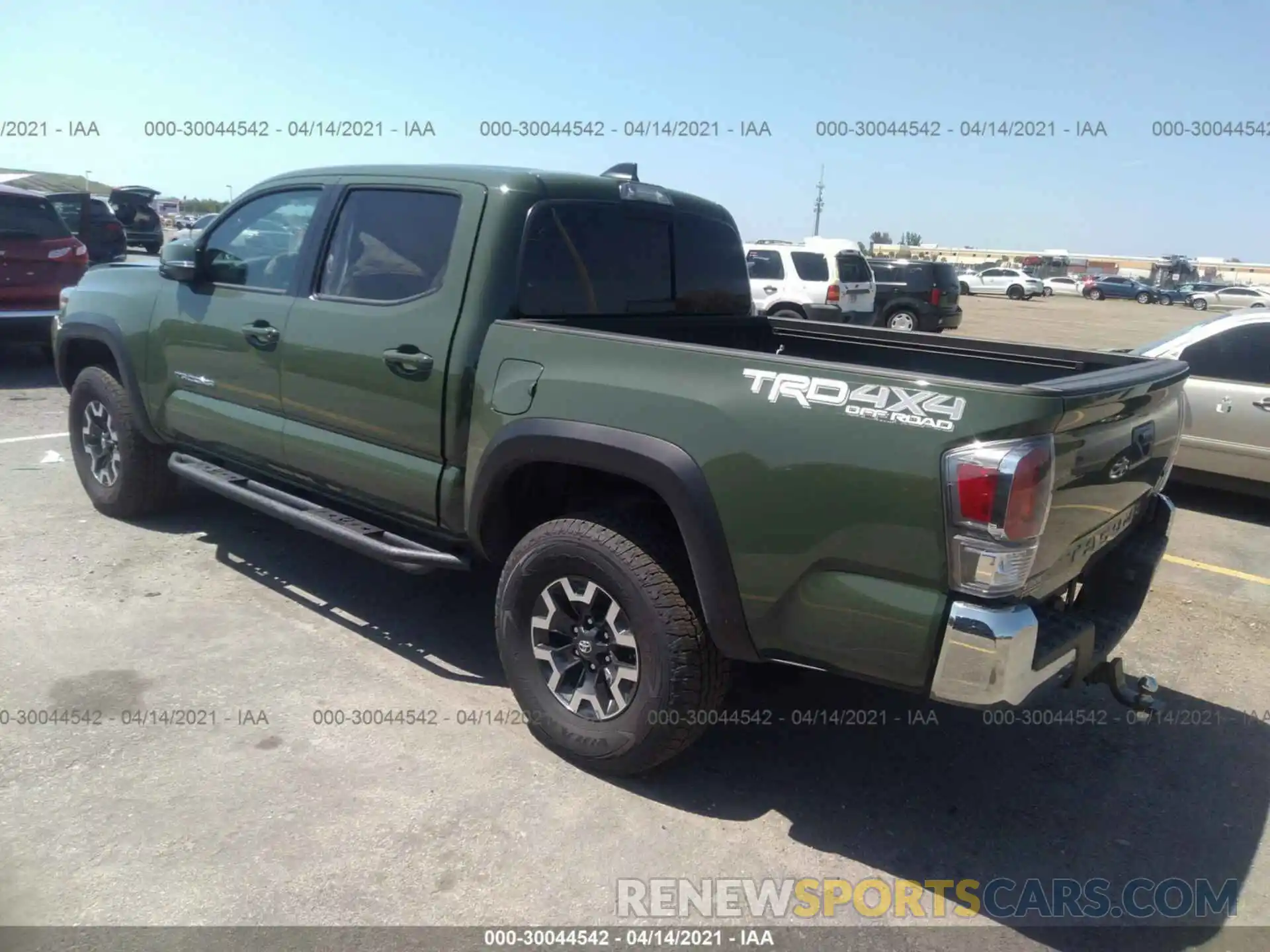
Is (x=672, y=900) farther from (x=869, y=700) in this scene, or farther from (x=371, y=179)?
(x=371, y=179)

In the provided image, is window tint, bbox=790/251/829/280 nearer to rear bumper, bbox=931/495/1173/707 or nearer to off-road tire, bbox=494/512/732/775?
rear bumper, bbox=931/495/1173/707

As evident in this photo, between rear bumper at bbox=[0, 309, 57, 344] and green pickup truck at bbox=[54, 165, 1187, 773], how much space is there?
5.64 m

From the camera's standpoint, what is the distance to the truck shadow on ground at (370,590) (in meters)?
4.25

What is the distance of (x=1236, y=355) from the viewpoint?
22.5 feet

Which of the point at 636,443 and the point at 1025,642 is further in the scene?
the point at 636,443

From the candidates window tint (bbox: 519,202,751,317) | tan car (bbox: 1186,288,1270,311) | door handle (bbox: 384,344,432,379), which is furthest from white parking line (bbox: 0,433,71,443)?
tan car (bbox: 1186,288,1270,311)

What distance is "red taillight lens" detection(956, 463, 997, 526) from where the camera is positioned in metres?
2.42

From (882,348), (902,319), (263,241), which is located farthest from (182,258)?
(902,319)

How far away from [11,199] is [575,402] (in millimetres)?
9494

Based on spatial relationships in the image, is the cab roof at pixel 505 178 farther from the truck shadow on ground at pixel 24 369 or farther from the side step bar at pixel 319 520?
the truck shadow on ground at pixel 24 369

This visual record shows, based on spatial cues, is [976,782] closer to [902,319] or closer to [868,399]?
[868,399]

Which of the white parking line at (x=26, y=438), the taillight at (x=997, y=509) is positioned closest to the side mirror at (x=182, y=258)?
the white parking line at (x=26, y=438)

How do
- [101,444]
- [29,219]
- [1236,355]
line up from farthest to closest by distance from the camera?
[29,219]
[1236,355]
[101,444]

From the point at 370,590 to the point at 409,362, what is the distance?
166cm
